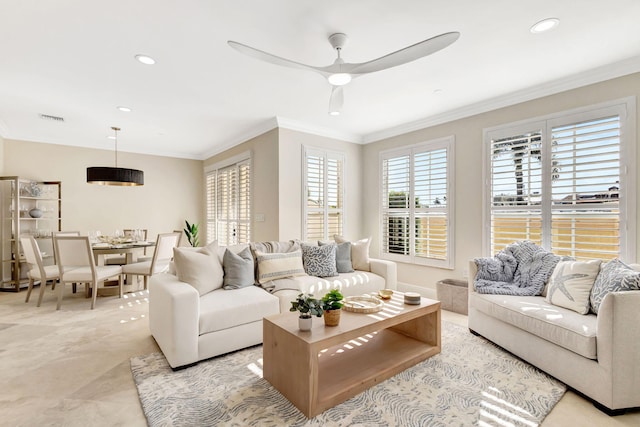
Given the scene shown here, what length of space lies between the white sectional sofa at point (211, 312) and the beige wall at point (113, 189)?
4.01 m

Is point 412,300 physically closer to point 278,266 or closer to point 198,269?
point 278,266

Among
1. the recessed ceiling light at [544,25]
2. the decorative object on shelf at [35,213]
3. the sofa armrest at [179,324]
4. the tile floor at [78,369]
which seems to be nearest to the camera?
Answer: the tile floor at [78,369]

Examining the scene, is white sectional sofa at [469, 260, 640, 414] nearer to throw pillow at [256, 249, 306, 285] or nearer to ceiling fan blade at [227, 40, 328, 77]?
throw pillow at [256, 249, 306, 285]

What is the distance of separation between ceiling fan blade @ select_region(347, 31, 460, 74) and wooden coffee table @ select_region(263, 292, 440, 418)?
1830mm

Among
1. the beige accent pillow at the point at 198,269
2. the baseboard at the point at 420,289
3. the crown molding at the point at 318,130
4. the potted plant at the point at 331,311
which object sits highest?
the crown molding at the point at 318,130

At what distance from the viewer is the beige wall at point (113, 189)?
533 cm

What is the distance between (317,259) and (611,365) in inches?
102

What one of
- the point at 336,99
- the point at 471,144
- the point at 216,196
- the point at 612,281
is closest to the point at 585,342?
the point at 612,281

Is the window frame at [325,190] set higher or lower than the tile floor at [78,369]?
higher

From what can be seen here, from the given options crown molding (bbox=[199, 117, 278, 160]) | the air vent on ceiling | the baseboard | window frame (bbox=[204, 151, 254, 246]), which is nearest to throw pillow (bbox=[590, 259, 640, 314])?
the baseboard

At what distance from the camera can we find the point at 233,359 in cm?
255

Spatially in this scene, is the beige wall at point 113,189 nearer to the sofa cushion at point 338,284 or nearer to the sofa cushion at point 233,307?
the sofa cushion at point 233,307

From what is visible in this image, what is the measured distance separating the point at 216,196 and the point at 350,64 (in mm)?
4955

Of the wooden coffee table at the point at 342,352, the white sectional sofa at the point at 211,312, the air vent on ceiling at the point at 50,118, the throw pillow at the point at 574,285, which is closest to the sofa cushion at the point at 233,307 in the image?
the white sectional sofa at the point at 211,312
